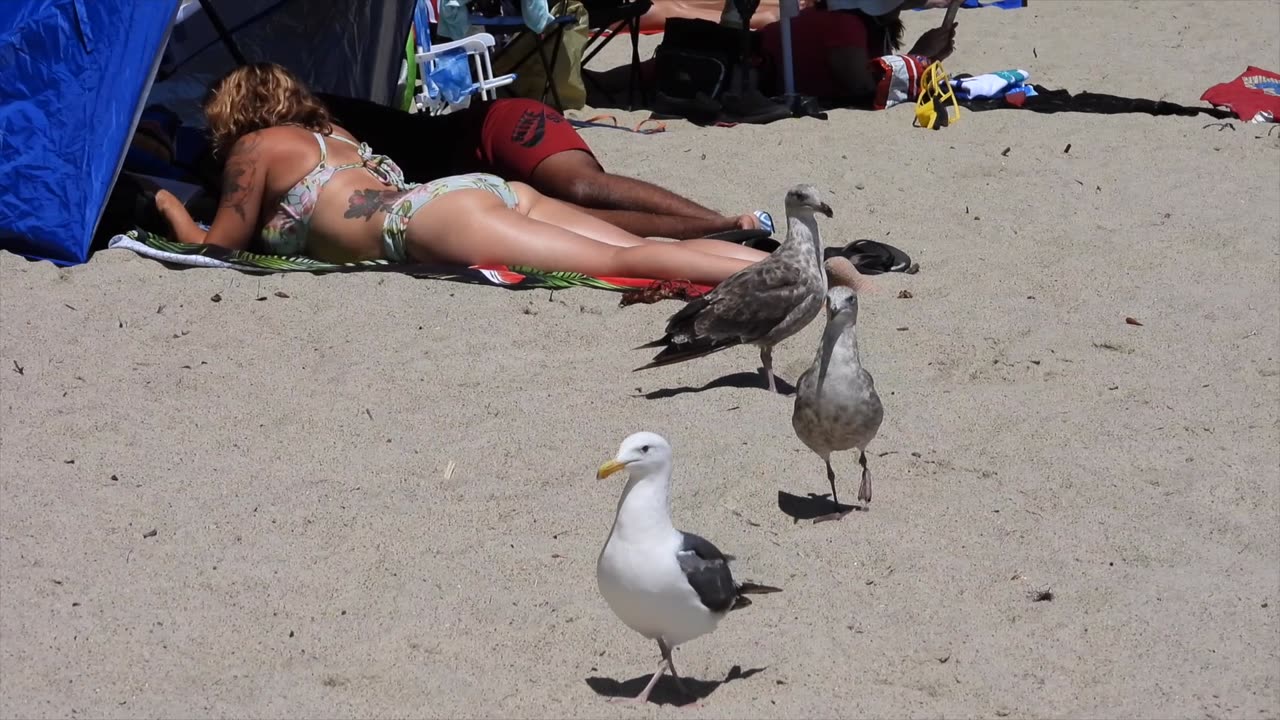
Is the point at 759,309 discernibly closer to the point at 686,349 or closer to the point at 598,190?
the point at 686,349

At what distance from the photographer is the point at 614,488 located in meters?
3.91

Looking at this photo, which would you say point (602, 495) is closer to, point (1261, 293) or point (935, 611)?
point (935, 611)

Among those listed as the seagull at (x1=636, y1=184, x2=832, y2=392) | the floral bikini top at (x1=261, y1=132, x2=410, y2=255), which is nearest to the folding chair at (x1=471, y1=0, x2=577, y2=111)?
the floral bikini top at (x1=261, y1=132, x2=410, y2=255)

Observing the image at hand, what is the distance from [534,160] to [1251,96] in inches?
178

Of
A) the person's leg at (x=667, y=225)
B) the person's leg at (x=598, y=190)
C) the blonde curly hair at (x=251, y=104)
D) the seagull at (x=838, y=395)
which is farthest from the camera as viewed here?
the person's leg at (x=598, y=190)

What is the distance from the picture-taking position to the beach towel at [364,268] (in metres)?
5.34

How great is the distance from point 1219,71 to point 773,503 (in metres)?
6.79

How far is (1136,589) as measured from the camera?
3.44 m

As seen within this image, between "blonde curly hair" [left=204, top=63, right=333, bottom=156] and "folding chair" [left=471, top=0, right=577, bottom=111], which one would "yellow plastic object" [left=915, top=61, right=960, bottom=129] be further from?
"blonde curly hair" [left=204, top=63, right=333, bottom=156]

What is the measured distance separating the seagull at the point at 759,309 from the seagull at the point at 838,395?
738 millimetres

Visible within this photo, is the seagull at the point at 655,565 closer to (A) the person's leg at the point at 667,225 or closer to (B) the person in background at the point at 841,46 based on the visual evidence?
(A) the person's leg at the point at 667,225

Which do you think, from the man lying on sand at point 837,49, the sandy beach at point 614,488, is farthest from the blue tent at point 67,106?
the man lying on sand at point 837,49

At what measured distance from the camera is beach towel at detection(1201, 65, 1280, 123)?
7.84m

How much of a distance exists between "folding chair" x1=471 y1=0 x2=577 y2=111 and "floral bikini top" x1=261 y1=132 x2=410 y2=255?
3.02 m
